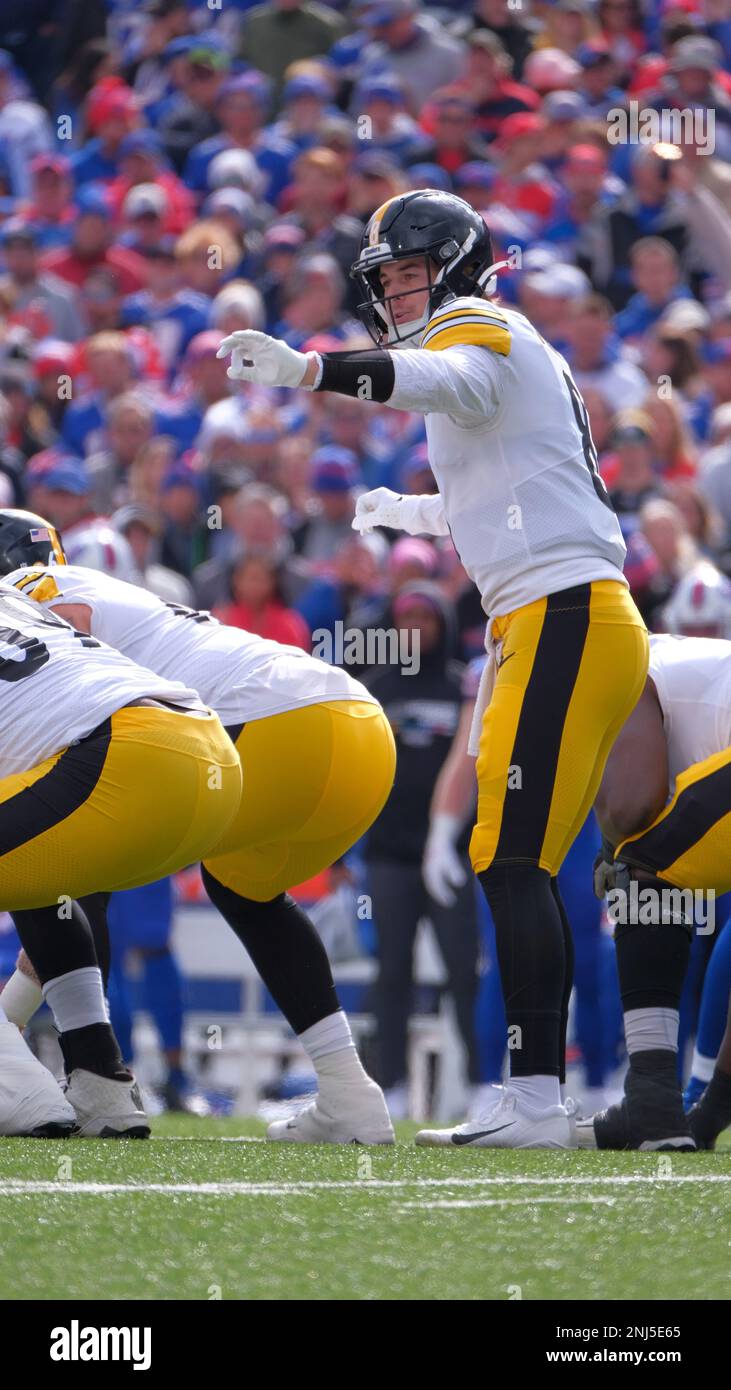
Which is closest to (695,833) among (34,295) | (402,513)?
(402,513)

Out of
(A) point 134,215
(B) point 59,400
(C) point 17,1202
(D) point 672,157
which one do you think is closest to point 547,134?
(D) point 672,157

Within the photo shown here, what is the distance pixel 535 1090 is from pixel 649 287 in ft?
23.0

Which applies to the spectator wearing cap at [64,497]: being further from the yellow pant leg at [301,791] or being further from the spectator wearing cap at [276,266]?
the yellow pant leg at [301,791]

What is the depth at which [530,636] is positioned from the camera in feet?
15.5

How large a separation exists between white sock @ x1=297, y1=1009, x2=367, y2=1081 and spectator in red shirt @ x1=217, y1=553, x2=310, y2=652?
11.8ft

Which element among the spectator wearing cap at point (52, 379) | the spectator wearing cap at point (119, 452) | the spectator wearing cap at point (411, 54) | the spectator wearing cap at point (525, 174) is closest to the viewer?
the spectator wearing cap at point (119, 452)

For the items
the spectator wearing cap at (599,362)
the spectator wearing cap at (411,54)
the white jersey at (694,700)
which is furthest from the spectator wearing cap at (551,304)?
the white jersey at (694,700)

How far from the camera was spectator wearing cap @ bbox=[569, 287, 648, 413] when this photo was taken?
33.0 ft

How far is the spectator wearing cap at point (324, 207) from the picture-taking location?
1170 centimetres

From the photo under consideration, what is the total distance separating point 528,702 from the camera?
470 centimetres

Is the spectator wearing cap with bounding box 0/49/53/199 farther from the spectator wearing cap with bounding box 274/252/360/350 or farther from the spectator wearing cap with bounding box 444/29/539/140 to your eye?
the spectator wearing cap with bounding box 274/252/360/350

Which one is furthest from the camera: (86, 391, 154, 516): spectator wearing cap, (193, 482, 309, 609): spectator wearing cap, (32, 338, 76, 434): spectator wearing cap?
(32, 338, 76, 434): spectator wearing cap

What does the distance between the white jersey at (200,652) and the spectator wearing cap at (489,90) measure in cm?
848

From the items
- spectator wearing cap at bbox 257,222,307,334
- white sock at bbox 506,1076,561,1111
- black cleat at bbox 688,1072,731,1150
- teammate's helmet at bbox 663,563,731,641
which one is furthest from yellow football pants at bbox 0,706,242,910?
spectator wearing cap at bbox 257,222,307,334
